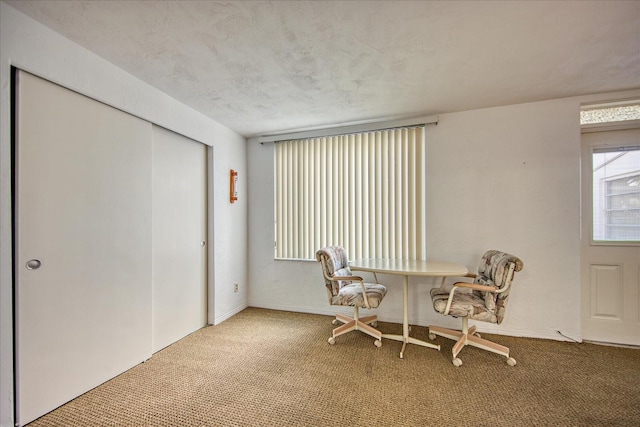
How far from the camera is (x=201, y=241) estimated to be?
323cm

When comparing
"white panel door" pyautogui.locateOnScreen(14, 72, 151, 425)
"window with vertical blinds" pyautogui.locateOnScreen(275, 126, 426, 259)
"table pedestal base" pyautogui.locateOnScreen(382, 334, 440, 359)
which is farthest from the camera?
"window with vertical blinds" pyautogui.locateOnScreen(275, 126, 426, 259)

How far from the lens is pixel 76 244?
1944mm

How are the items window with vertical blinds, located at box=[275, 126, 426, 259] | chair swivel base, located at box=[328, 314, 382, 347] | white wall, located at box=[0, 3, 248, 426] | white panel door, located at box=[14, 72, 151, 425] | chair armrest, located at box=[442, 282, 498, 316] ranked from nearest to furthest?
1. white wall, located at box=[0, 3, 248, 426]
2. white panel door, located at box=[14, 72, 151, 425]
3. chair armrest, located at box=[442, 282, 498, 316]
4. chair swivel base, located at box=[328, 314, 382, 347]
5. window with vertical blinds, located at box=[275, 126, 426, 259]

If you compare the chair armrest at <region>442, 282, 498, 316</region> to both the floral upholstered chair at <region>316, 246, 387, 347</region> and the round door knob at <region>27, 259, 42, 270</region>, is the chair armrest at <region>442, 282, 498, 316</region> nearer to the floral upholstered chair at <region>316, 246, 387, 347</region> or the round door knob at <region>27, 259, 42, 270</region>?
the floral upholstered chair at <region>316, 246, 387, 347</region>

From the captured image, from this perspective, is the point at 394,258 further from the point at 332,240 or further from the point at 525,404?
the point at 525,404

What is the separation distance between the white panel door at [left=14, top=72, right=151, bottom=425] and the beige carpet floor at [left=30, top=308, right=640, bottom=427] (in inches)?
10.1

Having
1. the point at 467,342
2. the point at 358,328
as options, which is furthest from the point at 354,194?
→ the point at 467,342

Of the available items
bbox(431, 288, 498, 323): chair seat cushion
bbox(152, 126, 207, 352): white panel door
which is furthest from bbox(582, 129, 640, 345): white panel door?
bbox(152, 126, 207, 352): white panel door

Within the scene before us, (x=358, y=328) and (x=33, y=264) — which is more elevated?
(x=33, y=264)

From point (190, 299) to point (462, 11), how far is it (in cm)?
348

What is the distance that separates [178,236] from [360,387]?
2279mm

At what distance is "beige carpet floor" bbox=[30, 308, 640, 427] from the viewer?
1.72 meters

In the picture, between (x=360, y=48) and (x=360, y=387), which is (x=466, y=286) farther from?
(x=360, y=48)

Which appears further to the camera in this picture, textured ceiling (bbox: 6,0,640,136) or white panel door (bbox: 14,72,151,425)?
white panel door (bbox: 14,72,151,425)
